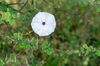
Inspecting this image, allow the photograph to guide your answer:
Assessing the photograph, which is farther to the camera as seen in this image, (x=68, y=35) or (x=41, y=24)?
(x=68, y=35)

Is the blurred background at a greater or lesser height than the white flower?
lesser

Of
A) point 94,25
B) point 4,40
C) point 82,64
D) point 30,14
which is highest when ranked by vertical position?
point 30,14

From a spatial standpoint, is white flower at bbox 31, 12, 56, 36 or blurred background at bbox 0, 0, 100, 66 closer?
white flower at bbox 31, 12, 56, 36

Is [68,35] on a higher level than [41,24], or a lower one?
lower

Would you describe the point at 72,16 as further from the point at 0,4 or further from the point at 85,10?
the point at 0,4

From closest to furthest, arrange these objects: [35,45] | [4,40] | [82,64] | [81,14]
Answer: [35,45]
[4,40]
[82,64]
[81,14]

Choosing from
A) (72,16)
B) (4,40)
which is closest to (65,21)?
(72,16)

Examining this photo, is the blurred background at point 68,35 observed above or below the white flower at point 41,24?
below

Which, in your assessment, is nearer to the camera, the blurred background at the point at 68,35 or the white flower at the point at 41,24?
the white flower at the point at 41,24

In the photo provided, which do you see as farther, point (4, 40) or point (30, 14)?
point (4, 40)

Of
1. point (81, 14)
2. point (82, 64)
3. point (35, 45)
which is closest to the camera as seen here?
point (35, 45)

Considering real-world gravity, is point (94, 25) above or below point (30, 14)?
below
